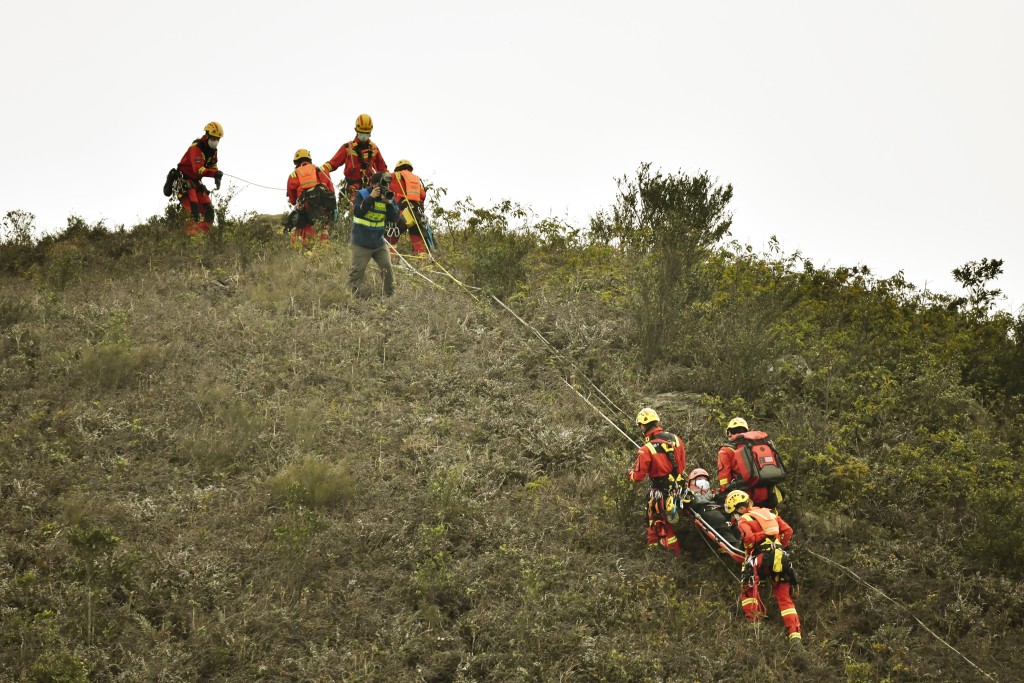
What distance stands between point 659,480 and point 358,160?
30.2ft

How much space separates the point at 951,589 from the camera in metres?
8.18

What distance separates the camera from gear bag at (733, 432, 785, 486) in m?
8.38

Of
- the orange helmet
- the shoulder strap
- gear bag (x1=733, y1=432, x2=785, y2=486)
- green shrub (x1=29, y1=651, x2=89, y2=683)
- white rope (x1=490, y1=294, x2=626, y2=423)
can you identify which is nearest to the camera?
green shrub (x1=29, y1=651, x2=89, y2=683)

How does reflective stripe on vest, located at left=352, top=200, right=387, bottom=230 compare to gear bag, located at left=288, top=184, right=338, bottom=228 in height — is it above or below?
below

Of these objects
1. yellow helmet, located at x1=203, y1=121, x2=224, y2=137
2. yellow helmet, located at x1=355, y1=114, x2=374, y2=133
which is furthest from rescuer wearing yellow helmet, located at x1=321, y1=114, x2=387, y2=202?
yellow helmet, located at x1=203, y1=121, x2=224, y2=137

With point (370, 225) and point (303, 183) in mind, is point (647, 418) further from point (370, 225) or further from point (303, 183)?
point (303, 183)

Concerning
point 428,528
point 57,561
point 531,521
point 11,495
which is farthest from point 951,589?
point 11,495

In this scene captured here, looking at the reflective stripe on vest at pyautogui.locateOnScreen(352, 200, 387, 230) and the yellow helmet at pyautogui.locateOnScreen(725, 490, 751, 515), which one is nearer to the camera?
the yellow helmet at pyautogui.locateOnScreen(725, 490, 751, 515)

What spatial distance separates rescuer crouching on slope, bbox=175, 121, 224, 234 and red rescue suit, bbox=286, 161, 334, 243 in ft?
3.99

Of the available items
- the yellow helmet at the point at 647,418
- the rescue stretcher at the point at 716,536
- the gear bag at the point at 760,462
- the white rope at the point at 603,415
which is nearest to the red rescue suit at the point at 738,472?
the gear bag at the point at 760,462

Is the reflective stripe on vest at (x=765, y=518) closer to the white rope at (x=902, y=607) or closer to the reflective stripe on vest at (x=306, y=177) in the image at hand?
the white rope at (x=902, y=607)

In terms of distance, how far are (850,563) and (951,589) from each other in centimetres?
87

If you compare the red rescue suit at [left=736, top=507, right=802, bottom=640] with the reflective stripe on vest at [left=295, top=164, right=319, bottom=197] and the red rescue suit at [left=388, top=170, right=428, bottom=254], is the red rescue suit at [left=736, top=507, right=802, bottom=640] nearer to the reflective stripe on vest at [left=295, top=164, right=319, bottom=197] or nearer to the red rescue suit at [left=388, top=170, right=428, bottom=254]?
the red rescue suit at [left=388, top=170, right=428, bottom=254]

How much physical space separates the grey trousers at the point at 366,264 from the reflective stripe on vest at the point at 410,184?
2195 mm
